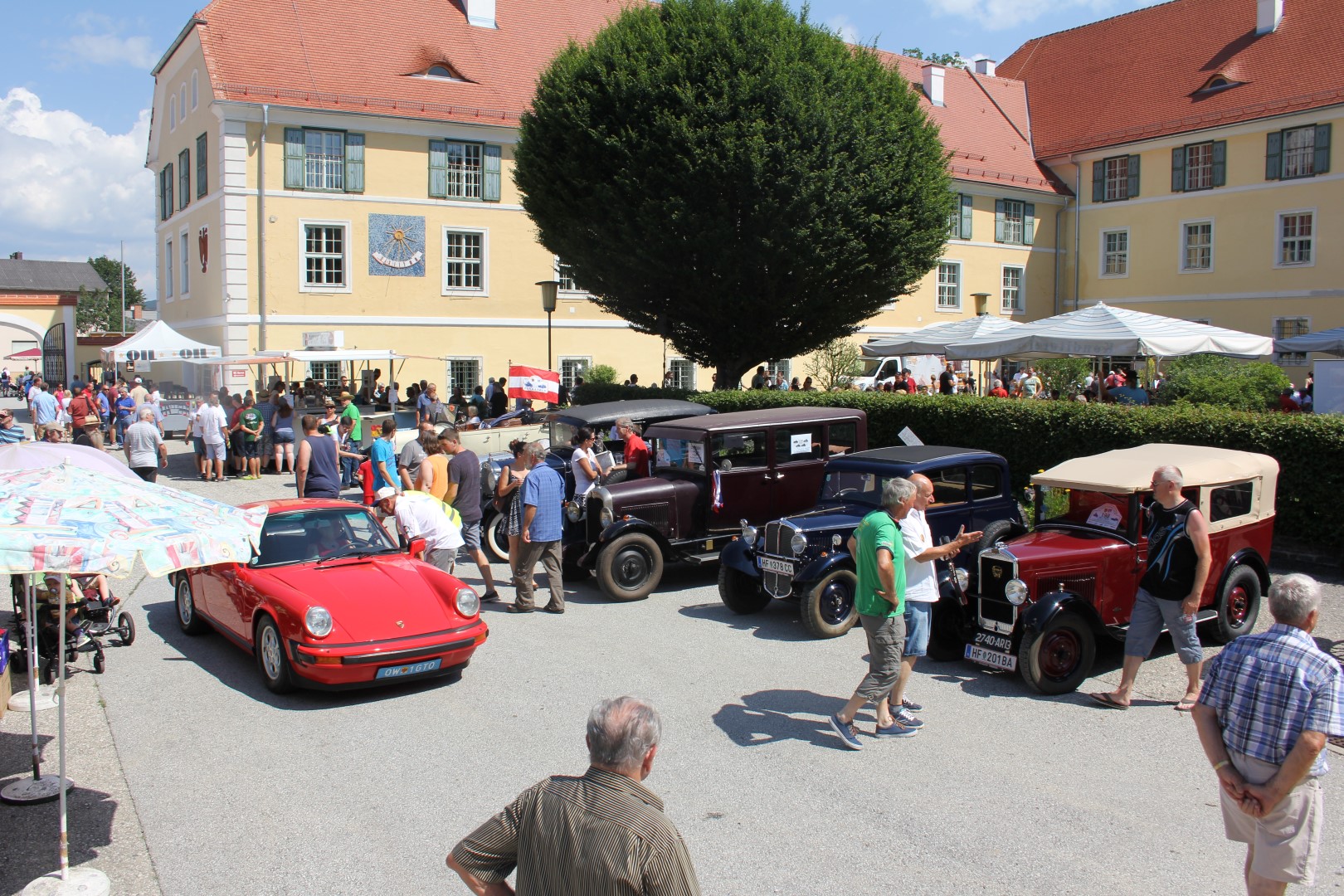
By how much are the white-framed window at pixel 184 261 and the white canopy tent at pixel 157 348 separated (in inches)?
293

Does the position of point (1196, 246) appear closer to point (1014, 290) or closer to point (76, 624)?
point (1014, 290)

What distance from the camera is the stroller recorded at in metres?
7.72

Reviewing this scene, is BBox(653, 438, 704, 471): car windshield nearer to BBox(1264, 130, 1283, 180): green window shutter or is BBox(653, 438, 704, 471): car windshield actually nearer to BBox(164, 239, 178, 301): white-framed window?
BBox(164, 239, 178, 301): white-framed window

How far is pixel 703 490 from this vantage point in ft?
37.8

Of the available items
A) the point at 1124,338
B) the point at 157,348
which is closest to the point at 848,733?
the point at 1124,338

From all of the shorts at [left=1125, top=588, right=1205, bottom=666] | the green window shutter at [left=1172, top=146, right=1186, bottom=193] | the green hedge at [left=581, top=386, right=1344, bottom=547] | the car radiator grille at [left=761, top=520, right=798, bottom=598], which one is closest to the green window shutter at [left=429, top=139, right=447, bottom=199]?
the green hedge at [left=581, top=386, right=1344, bottom=547]

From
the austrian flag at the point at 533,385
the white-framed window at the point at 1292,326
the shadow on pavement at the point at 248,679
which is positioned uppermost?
the white-framed window at the point at 1292,326

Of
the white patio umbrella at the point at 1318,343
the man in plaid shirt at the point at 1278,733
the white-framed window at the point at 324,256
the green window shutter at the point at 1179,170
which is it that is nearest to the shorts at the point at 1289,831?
the man in plaid shirt at the point at 1278,733

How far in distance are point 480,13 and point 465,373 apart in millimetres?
12226

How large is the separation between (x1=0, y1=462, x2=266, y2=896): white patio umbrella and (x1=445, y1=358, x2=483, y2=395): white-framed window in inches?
1067

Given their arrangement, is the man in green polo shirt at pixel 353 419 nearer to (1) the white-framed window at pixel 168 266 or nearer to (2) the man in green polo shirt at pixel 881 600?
(2) the man in green polo shirt at pixel 881 600

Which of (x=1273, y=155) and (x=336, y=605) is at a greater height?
(x=1273, y=155)

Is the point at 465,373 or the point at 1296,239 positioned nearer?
the point at 465,373

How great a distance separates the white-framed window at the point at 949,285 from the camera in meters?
39.9
